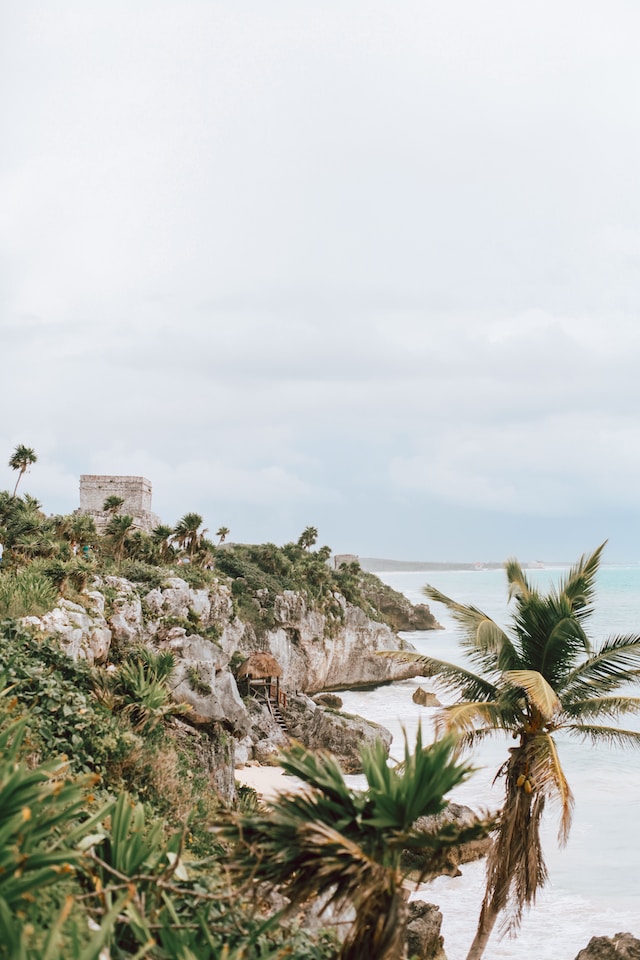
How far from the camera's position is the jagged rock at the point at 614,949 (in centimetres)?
1292

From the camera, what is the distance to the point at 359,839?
4.98 metres

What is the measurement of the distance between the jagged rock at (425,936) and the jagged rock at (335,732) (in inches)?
679

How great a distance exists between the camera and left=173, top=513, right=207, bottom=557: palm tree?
4478cm

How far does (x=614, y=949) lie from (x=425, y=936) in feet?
11.8

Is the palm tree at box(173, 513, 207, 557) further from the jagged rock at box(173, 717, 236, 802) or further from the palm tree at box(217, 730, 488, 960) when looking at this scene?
the palm tree at box(217, 730, 488, 960)

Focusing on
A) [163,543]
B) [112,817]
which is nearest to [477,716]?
[112,817]

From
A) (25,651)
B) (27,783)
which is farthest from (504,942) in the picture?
(27,783)

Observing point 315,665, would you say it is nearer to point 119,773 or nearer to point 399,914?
point 119,773

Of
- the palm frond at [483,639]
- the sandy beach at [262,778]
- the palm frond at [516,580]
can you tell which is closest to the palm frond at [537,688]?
the palm frond at [483,639]

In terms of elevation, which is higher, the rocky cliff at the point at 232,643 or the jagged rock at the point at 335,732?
the rocky cliff at the point at 232,643

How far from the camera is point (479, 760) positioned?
37781 millimetres

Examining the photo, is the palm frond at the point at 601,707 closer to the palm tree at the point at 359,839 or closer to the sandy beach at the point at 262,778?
the palm tree at the point at 359,839

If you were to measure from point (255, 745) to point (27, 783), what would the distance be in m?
28.9

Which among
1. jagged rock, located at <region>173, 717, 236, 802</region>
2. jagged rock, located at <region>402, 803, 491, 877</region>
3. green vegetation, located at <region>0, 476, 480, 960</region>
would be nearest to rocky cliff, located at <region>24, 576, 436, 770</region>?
jagged rock, located at <region>173, 717, 236, 802</region>
